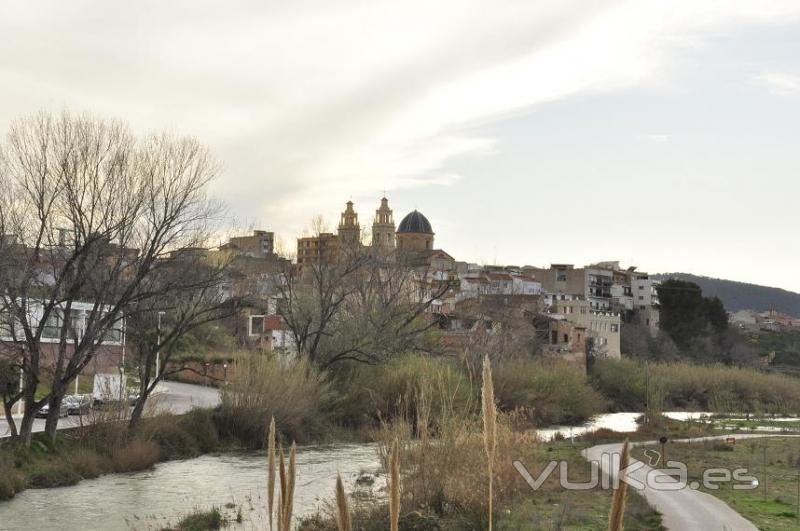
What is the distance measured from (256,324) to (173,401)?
114 ft

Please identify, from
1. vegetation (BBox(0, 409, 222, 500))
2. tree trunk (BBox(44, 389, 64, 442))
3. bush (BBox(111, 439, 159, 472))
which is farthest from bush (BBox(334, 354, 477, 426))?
tree trunk (BBox(44, 389, 64, 442))

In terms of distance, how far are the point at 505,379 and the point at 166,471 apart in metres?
21.9

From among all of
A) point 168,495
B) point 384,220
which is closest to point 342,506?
point 168,495

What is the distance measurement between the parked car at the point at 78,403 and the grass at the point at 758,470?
16225 millimetres

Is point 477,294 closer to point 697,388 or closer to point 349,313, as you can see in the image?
point 697,388

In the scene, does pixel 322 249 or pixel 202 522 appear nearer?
pixel 202 522

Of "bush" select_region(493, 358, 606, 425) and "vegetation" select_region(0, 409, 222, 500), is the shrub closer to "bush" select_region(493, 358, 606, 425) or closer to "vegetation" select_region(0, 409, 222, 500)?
"vegetation" select_region(0, 409, 222, 500)

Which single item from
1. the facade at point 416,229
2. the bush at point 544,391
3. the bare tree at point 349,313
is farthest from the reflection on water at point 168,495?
the facade at point 416,229

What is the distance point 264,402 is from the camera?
33469mm

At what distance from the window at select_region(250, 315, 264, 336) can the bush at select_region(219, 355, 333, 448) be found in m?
39.2

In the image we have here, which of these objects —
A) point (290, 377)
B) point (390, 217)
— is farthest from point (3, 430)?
point (390, 217)

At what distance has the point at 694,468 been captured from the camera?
23859 millimetres

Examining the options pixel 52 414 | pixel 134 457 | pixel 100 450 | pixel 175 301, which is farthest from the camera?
pixel 175 301

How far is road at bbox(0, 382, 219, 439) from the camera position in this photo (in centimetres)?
3072
